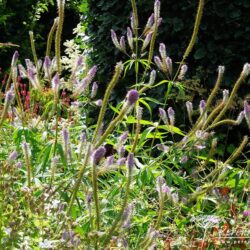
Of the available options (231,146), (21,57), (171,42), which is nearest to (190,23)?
(171,42)

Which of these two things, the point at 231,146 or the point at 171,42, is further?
the point at 171,42

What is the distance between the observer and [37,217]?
216cm

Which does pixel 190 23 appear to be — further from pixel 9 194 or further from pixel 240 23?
pixel 9 194

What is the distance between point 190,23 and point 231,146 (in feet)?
3.83

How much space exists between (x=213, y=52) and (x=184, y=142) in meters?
2.42

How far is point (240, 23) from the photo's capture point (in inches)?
218

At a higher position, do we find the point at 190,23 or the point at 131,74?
the point at 190,23

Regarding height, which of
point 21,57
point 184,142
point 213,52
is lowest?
point 21,57

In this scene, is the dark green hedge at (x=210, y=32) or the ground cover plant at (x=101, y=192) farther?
the dark green hedge at (x=210, y=32)

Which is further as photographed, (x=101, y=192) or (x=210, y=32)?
(x=210, y=32)

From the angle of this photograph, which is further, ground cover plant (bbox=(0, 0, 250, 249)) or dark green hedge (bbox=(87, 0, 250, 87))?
dark green hedge (bbox=(87, 0, 250, 87))

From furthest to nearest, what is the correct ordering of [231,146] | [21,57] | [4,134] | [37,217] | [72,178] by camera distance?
[21,57] → [231,146] → [4,134] → [72,178] → [37,217]

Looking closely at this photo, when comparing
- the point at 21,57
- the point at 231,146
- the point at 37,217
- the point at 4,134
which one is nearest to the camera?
the point at 37,217

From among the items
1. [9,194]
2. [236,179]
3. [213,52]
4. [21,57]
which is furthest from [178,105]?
[21,57]
